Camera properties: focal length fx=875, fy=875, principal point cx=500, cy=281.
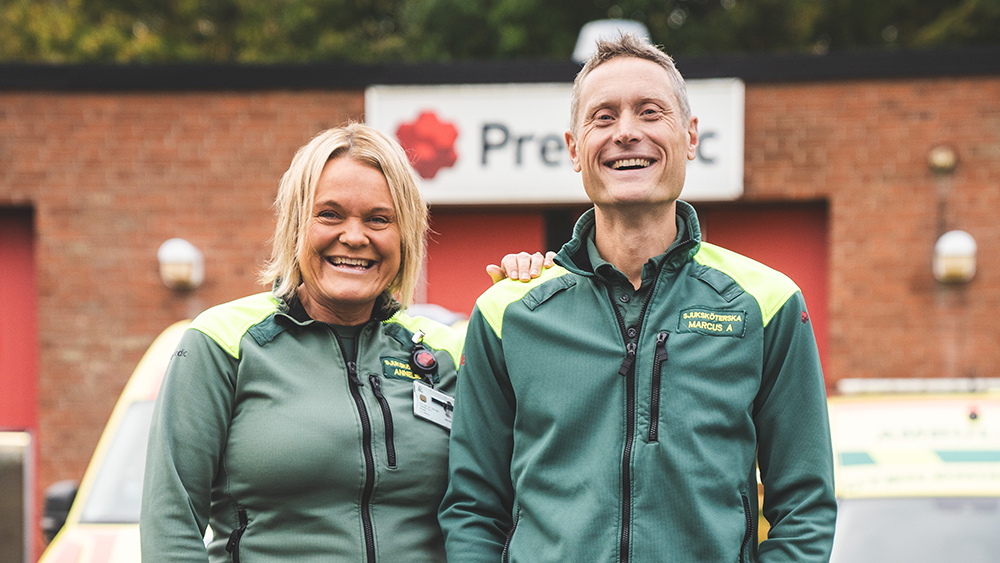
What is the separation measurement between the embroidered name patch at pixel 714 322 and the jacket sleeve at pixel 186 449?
3.53 ft

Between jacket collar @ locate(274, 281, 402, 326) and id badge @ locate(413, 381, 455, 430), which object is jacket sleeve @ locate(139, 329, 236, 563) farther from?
A: id badge @ locate(413, 381, 455, 430)

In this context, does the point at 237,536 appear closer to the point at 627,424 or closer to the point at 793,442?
the point at 627,424

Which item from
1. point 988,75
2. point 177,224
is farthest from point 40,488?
point 988,75

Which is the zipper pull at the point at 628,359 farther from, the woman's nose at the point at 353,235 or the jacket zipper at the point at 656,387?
the woman's nose at the point at 353,235

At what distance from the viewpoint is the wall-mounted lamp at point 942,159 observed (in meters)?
7.73

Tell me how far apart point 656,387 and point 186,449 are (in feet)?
3.49

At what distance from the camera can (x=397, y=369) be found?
2271 mm

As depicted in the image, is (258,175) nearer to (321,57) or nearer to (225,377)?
(225,377)

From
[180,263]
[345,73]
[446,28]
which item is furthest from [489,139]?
[446,28]

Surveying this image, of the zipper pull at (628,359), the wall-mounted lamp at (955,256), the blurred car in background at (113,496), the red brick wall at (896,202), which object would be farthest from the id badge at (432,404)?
the wall-mounted lamp at (955,256)

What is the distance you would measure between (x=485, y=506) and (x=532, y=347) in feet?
1.28

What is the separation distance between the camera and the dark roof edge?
797cm

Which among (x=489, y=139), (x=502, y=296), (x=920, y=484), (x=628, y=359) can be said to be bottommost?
(x=920, y=484)

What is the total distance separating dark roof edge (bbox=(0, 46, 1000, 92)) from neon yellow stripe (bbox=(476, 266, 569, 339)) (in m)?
6.17
